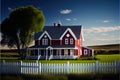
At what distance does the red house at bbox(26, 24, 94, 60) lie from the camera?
11.6 metres

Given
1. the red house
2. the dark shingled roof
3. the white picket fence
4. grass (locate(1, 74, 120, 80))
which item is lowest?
grass (locate(1, 74, 120, 80))

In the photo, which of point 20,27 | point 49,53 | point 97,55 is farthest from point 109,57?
point 20,27

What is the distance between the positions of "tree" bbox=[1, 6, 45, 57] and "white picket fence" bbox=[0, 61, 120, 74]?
→ 399 mm

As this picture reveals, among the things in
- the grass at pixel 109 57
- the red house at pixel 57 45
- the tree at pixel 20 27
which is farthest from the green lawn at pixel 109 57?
the tree at pixel 20 27

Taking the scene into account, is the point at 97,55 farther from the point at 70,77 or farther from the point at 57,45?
the point at 57,45

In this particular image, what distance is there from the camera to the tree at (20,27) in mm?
11391

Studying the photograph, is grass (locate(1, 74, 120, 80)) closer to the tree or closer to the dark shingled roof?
the tree

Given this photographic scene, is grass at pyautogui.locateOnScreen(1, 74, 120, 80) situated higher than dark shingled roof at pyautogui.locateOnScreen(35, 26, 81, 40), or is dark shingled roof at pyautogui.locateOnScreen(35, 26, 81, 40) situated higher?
dark shingled roof at pyautogui.locateOnScreen(35, 26, 81, 40)

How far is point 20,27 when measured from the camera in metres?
12.2

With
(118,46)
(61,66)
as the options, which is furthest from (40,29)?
(118,46)

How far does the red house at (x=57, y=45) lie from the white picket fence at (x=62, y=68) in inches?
7.3

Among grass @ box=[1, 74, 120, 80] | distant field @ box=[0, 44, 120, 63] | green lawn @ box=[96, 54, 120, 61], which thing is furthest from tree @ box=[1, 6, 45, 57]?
green lawn @ box=[96, 54, 120, 61]

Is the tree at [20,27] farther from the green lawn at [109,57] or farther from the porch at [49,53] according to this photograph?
the green lawn at [109,57]

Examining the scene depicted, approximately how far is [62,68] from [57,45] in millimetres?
1008
